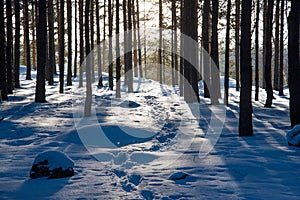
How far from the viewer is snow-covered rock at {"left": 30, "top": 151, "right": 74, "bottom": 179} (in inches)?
236

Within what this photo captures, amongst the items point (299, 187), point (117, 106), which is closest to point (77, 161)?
point (299, 187)

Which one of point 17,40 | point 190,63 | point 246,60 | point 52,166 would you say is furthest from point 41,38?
→ point 52,166

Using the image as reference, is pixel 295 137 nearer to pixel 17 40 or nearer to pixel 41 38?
pixel 41 38

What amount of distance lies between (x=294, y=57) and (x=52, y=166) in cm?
788

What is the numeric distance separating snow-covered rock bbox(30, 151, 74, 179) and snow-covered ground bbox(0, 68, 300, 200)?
0.16 meters

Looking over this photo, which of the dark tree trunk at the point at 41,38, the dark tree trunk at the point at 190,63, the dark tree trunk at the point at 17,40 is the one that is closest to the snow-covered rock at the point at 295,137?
the dark tree trunk at the point at 190,63

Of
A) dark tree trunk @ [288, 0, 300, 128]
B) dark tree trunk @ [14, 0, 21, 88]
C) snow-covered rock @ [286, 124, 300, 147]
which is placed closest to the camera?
snow-covered rock @ [286, 124, 300, 147]

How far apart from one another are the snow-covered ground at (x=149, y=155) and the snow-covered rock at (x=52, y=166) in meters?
0.16

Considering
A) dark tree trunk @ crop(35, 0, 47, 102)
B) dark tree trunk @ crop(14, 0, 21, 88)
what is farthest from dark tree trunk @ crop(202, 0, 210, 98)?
dark tree trunk @ crop(14, 0, 21, 88)

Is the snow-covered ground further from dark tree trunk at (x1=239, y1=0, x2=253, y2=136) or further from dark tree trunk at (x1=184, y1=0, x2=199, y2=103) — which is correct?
dark tree trunk at (x1=184, y1=0, x2=199, y2=103)

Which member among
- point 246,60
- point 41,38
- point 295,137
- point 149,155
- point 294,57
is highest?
point 41,38

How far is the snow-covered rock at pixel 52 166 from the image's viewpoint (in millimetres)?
5996

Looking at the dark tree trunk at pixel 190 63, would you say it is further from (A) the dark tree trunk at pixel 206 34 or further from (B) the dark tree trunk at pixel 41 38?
(B) the dark tree trunk at pixel 41 38

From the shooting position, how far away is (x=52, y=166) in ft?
20.0
